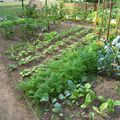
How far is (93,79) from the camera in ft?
16.9

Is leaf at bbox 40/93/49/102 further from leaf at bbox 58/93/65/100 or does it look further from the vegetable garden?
leaf at bbox 58/93/65/100

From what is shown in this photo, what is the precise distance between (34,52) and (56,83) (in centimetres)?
268

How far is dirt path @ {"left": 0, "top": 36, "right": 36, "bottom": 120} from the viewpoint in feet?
14.3

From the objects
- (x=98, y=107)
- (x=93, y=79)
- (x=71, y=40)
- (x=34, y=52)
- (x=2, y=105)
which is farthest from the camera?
(x=71, y=40)

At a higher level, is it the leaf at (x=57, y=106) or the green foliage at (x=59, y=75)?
the green foliage at (x=59, y=75)

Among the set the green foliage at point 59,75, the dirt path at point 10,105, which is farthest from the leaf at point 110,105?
the dirt path at point 10,105

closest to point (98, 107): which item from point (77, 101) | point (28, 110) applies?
point (77, 101)

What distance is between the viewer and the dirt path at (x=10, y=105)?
4371 mm

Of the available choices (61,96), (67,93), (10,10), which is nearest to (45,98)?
(61,96)

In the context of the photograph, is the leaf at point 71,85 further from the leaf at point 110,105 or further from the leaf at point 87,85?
the leaf at point 110,105

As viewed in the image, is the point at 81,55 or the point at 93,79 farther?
the point at 81,55

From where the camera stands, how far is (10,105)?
4699 millimetres

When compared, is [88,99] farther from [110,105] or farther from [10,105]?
[10,105]

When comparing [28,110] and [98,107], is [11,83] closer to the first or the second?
[28,110]
